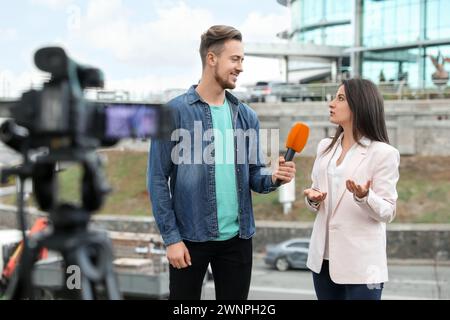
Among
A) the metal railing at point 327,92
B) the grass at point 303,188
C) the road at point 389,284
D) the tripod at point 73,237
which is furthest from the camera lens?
the metal railing at point 327,92

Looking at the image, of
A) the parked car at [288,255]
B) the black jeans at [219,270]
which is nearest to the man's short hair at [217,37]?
the black jeans at [219,270]

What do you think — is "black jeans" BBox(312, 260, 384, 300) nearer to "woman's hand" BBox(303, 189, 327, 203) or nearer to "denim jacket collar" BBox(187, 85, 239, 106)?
"woman's hand" BBox(303, 189, 327, 203)

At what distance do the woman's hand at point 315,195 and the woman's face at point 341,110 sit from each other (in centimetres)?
36

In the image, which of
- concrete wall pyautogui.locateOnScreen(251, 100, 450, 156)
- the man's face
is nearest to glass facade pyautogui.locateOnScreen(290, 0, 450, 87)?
concrete wall pyautogui.locateOnScreen(251, 100, 450, 156)

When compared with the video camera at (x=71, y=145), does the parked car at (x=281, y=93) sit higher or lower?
higher

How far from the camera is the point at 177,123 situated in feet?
9.52

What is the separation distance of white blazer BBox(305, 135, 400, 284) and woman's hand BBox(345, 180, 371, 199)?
0.50 ft

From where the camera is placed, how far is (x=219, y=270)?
2.96m

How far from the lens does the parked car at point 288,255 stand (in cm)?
2058

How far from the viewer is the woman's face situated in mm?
3032

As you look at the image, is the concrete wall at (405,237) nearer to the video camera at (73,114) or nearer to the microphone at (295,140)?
the microphone at (295,140)

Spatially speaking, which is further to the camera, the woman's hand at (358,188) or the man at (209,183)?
the man at (209,183)
